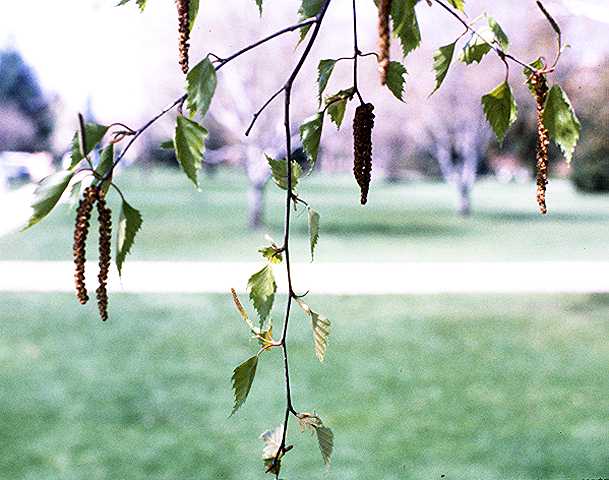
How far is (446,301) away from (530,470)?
2.38 meters

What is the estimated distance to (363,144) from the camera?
407mm

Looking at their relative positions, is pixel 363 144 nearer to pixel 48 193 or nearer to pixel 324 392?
pixel 48 193

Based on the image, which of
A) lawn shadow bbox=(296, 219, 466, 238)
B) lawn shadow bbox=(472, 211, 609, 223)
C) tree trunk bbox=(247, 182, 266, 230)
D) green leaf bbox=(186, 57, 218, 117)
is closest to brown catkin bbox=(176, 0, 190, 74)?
green leaf bbox=(186, 57, 218, 117)

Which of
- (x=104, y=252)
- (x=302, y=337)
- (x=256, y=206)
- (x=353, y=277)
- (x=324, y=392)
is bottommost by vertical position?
(x=256, y=206)

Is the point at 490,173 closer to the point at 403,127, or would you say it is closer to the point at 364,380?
the point at 403,127

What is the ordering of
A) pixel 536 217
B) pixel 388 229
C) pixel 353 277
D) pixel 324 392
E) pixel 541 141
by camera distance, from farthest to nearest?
pixel 536 217
pixel 388 229
pixel 353 277
pixel 324 392
pixel 541 141

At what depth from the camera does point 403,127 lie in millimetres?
11422

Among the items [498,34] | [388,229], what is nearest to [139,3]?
[498,34]

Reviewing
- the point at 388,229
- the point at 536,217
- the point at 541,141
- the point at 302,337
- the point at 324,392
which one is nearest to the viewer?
the point at 541,141

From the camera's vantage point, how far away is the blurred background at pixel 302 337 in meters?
2.56

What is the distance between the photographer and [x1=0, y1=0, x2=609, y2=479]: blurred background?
101 inches

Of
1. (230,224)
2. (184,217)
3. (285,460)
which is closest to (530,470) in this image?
(285,460)

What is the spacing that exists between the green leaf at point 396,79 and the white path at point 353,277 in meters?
4.17

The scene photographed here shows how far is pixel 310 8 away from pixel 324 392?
2832mm
